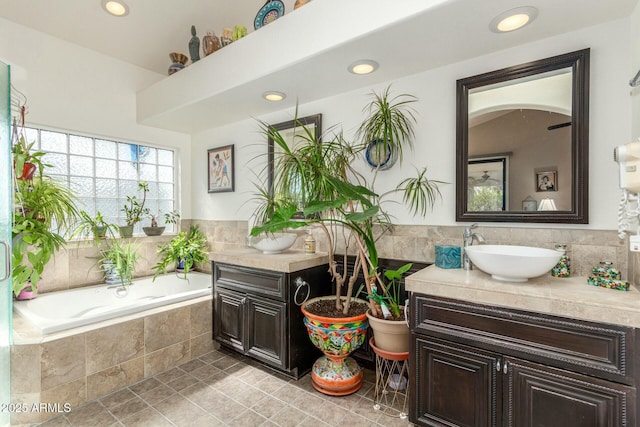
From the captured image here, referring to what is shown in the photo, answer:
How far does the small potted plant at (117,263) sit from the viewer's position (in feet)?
10.1

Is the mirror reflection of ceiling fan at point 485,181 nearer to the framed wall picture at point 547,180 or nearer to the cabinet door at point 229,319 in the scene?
the framed wall picture at point 547,180

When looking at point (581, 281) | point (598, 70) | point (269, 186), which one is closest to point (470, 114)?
point (598, 70)

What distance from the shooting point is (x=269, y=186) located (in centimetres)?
313

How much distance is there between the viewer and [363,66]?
6.98 ft

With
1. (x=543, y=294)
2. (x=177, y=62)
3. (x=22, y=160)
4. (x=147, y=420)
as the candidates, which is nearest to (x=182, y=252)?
(x=22, y=160)

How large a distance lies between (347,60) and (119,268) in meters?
2.87

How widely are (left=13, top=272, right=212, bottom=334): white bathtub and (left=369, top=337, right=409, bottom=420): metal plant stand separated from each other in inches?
65.9

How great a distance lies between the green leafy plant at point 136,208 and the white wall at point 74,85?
1.70ft

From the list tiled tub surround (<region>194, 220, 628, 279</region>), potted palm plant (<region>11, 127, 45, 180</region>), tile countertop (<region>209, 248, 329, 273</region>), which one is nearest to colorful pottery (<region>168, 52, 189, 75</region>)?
potted palm plant (<region>11, 127, 45, 180</region>)

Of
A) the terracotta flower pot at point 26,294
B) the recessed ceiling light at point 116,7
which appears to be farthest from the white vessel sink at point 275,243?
the recessed ceiling light at point 116,7

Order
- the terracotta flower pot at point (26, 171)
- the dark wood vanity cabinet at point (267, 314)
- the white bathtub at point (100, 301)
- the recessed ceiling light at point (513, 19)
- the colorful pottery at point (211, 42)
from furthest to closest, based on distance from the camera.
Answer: the colorful pottery at point (211, 42), the dark wood vanity cabinet at point (267, 314), the white bathtub at point (100, 301), the terracotta flower pot at point (26, 171), the recessed ceiling light at point (513, 19)

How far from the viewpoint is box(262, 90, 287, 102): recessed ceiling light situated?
2.60 meters

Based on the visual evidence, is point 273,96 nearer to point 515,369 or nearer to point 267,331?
point 267,331

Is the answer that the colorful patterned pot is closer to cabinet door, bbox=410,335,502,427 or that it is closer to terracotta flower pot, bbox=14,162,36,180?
cabinet door, bbox=410,335,502,427
